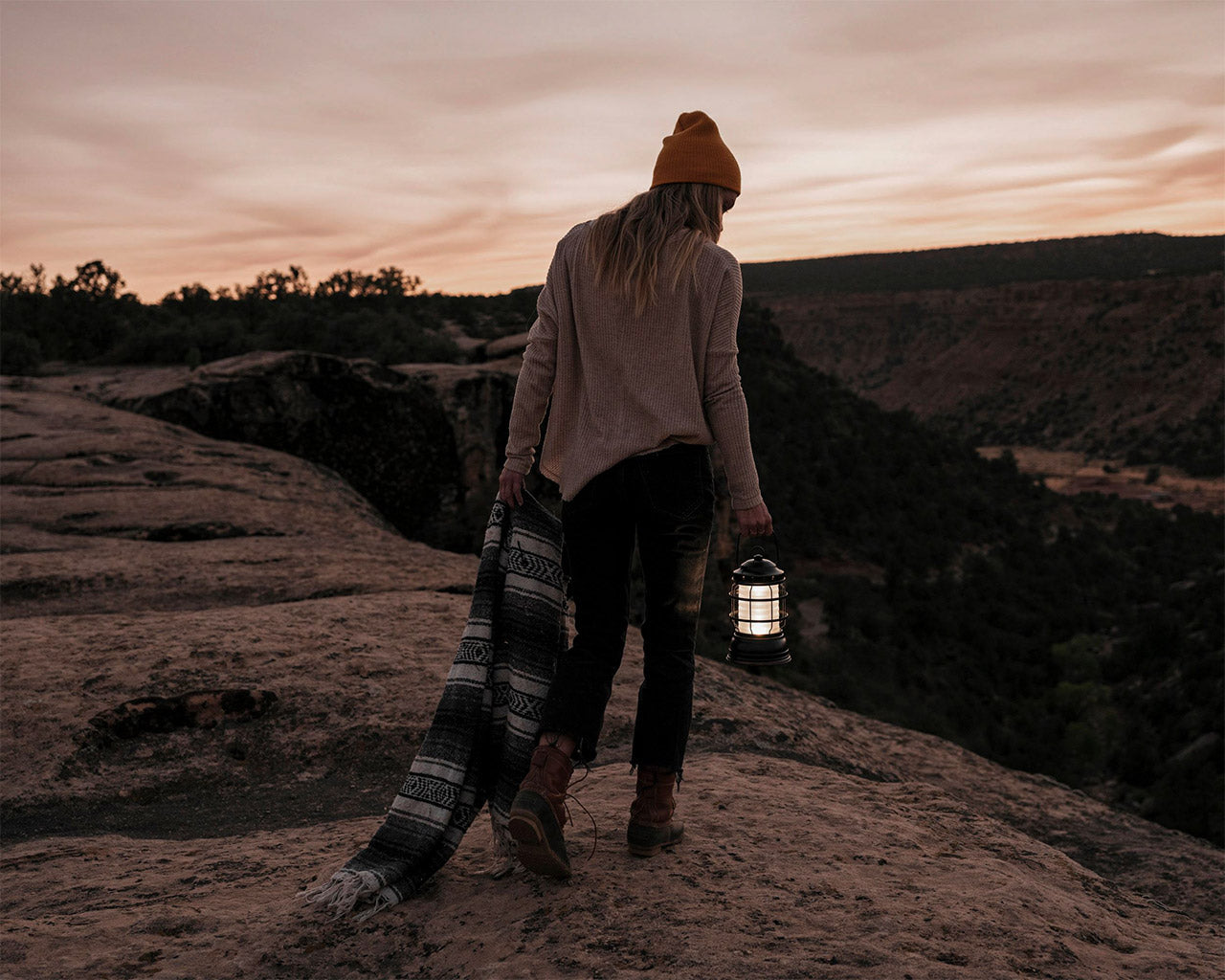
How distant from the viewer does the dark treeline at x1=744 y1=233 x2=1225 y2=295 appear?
86638 mm

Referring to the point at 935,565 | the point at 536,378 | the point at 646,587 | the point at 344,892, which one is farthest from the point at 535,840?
the point at 935,565

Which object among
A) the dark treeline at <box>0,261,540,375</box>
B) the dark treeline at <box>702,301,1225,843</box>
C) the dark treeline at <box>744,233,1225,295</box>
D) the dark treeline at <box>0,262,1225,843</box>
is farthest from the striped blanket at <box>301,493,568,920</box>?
the dark treeline at <box>744,233,1225,295</box>

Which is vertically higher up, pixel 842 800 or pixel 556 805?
pixel 556 805

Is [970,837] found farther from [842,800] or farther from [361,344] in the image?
[361,344]

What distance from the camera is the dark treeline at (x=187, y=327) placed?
22125mm

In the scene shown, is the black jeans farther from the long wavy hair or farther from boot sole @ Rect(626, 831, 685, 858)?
the long wavy hair

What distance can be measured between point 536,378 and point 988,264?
104m

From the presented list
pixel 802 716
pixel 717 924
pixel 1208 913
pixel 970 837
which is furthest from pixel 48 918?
pixel 1208 913

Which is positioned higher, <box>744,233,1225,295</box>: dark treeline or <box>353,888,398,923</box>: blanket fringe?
<box>744,233,1225,295</box>: dark treeline

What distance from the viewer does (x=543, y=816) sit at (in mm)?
2463

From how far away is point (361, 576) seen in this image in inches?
234

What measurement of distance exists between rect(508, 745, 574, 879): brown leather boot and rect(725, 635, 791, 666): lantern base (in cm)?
65

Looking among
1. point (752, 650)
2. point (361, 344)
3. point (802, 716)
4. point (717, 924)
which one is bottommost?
point (802, 716)

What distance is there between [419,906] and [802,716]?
2.75m
